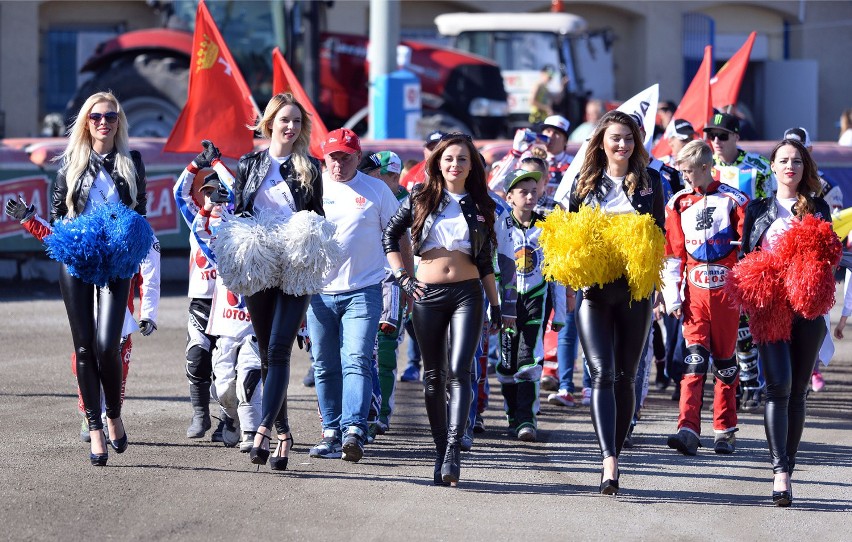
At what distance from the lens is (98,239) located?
7062 millimetres

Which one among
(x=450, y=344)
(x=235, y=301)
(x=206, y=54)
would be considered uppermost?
(x=206, y=54)

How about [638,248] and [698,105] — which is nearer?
[638,248]

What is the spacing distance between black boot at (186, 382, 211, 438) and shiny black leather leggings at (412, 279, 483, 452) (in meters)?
1.73

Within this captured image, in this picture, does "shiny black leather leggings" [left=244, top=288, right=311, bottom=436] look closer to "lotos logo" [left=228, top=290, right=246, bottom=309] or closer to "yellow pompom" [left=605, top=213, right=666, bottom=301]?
"lotos logo" [left=228, top=290, right=246, bottom=309]

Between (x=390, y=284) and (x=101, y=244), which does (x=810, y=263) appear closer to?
(x=390, y=284)

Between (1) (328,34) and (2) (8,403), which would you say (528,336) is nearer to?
(2) (8,403)

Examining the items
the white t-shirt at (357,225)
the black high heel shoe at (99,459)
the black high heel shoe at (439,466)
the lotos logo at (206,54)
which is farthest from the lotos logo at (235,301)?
the lotos logo at (206,54)

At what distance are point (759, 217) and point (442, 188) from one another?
5.61 ft

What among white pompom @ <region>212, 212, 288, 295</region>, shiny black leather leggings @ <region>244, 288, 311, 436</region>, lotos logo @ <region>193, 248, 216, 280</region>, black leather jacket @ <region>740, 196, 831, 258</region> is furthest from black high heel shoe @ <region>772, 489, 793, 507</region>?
lotos logo @ <region>193, 248, 216, 280</region>

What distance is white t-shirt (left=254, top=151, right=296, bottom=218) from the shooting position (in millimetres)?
7281

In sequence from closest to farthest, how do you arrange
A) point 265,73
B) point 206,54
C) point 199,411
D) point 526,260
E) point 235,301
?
point 235,301, point 199,411, point 526,260, point 206,54, point 265,73

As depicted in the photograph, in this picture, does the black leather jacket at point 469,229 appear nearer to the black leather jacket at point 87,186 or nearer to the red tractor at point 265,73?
the black leather jacket at point 87,186

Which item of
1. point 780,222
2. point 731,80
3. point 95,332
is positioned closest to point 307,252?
point 95,332

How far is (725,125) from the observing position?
981 cm
